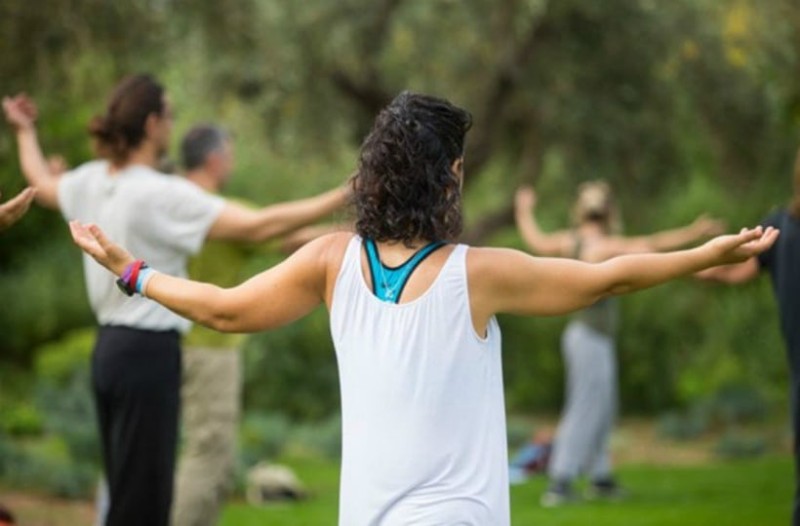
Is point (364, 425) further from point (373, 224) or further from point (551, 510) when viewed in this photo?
point (551, 510)

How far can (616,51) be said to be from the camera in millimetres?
12773

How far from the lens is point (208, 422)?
723 cm

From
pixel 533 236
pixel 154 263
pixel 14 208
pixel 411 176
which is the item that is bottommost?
pixel 411 176

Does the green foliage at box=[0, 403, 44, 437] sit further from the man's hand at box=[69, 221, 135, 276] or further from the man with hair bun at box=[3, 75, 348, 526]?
the man's hand at box=[69, 221, 135, 276]

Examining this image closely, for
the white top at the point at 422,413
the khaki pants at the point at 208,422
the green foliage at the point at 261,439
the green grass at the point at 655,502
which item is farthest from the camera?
the green foliage at the point at 261,439

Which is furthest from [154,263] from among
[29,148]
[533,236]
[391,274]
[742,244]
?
[533,236]

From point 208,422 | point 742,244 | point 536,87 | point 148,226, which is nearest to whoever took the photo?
point 742,244

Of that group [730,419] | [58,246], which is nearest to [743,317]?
[730,419]

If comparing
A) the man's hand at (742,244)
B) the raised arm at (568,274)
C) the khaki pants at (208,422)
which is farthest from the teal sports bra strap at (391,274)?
the khaki pants at (208,422)

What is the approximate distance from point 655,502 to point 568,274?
283 inches

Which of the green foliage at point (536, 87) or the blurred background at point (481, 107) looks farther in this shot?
the green foliage at point (536, 87)

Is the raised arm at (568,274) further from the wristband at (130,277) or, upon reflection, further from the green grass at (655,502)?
the green grass at (655,502)

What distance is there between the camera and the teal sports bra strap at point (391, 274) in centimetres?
391

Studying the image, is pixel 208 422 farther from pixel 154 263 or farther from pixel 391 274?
pixel 391 274
